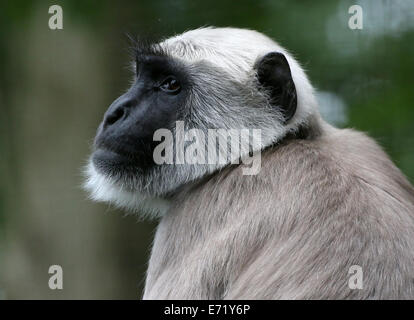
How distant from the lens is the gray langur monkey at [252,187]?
4.84 meters

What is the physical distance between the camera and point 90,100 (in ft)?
33.7

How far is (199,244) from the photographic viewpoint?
5.42 meters

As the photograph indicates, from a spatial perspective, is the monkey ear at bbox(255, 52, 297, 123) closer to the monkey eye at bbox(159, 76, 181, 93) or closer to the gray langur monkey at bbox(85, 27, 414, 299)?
the gray langur monkey at bbox(85, 27, 414, 299)

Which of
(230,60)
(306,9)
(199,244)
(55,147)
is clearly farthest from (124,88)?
(199,244)

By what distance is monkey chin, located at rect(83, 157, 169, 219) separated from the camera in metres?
6.16

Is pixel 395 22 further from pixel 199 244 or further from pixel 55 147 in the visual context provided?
pixel 199 244

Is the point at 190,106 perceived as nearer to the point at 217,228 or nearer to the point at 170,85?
the point at 170,85

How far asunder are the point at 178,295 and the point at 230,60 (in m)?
1.83

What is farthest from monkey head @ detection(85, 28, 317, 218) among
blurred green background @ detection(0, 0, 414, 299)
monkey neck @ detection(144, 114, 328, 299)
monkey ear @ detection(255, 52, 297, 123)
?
blurred green background @ detection(0, 0, 414, 299)

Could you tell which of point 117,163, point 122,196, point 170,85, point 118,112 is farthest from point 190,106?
point 122,196

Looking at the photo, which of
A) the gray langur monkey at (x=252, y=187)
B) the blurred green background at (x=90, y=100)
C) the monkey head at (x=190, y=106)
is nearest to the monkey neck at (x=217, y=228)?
the gray langur monkey at (x=252, y=187)

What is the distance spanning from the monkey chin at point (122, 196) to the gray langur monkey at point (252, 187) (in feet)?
0.04

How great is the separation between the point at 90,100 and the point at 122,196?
13.8 feet

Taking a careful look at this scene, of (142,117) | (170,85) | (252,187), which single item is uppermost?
(170,85)
